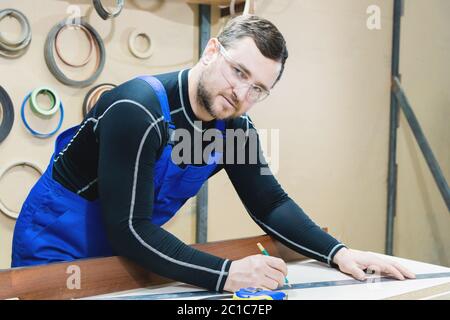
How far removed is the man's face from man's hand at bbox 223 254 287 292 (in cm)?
36

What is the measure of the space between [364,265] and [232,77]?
1.86 ft

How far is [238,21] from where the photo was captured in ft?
3.70

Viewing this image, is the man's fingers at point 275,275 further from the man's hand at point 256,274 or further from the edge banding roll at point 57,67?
the edge banding roll at point 57,67

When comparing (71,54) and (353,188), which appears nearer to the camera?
(71,54)

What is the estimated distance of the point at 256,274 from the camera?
1004 mm

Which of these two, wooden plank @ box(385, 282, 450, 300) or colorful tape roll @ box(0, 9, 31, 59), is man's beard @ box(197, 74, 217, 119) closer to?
wooden plank @ box(385, 282, 450, 300)

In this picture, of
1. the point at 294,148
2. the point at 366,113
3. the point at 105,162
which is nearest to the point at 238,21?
the point at 105,162

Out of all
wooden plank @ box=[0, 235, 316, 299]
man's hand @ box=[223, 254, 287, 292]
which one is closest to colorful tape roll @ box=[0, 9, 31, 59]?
wooden plank @ box=[0, 235, 316, 299]

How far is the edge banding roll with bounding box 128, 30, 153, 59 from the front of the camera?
2.02 meters

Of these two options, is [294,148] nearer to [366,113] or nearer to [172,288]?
[366,113]

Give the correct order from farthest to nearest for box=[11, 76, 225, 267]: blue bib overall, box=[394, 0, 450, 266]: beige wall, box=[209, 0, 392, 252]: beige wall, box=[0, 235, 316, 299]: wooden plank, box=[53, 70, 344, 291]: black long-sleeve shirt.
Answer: box=[394, 0, 450, 266]: beige wall, box=[209, 0, 392, 252]: beige wall, box=[11, 76, 225, 267]: blue bib overall, box=[53, 70, 344, 291]: black long-sleeve shirt, box=[0, 235, 316, 299]: wooden plank

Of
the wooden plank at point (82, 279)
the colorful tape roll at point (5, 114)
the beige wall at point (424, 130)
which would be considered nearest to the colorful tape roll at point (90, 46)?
the colorful tape roll at point (5, 114)

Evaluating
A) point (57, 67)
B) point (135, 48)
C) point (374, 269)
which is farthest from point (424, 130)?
point (57, 67)
